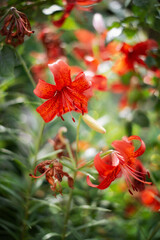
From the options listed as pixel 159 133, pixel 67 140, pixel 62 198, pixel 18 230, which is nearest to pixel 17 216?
pixel 18 230

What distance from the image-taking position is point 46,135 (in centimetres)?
90

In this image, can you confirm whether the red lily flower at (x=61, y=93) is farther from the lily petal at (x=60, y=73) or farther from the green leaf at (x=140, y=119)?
the green leaf at (x=140, y=119)

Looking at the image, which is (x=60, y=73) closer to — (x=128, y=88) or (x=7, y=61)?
(x=7, y=61)

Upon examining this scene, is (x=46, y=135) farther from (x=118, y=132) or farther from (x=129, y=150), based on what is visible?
(x=129, y=150)

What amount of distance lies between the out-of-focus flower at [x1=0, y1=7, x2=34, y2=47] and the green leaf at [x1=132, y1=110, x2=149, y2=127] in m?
0.45

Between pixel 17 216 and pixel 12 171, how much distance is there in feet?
0.77

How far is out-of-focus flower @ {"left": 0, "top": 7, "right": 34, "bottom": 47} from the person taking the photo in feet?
1.91

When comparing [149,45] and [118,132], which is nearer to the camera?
[149,45]

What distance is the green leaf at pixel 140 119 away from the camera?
860 mm

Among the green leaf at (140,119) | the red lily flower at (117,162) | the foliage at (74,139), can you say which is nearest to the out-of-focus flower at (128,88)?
the foliage at (74,139)

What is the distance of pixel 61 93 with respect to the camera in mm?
594

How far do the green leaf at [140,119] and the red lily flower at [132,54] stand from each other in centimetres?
16

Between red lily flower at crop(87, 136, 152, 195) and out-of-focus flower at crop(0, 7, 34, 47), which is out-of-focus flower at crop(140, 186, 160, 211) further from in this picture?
out-of-focus flower at crop(0, 7, 34, 47)

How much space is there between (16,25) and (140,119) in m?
0.49
